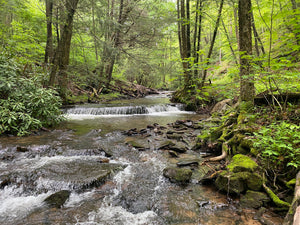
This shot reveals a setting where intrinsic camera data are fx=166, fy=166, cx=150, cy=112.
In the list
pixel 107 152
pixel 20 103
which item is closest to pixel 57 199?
pixel 107 152

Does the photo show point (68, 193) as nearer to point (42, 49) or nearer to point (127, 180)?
point (127, 180)

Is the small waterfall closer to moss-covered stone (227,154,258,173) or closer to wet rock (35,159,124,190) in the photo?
wet rock (35,159,124,190)

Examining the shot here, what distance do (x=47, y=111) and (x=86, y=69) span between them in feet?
15.2

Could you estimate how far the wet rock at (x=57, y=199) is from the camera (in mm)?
2652

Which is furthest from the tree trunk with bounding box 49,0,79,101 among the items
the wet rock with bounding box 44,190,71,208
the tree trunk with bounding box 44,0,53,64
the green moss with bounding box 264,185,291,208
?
the green moss with bounding box 264,185,291,208

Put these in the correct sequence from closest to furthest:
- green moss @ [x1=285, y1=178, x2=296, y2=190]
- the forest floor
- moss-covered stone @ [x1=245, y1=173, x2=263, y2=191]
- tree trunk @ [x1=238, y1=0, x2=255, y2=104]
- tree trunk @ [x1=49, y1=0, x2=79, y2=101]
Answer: green moss @ [x1=285, y1=178, x2=296, y2=190], moss-covered stone @ [x1=245, y1=173, x2=263, y2=191], tree trunk @ [x1=238, y1=0, x2=255, y2=104], tree trunk @ [x1=49, y1=0, x2=79, y2=101], the forest floor

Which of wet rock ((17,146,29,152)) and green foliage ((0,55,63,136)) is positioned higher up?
green foliage ((0,55,63,136))

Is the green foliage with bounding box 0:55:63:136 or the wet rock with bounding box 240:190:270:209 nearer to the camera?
the wet rock with bounding box 240:190:270:209

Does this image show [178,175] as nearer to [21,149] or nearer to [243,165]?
[243,165]

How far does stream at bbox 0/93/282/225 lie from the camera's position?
7.85 ft

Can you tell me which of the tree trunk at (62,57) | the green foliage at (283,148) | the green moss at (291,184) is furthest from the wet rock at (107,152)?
the tree trunk at (62,57)

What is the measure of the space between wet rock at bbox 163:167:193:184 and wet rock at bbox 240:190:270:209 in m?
1.00

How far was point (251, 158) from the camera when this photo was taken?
10.2 feet

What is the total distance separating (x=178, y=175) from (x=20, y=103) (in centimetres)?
567
